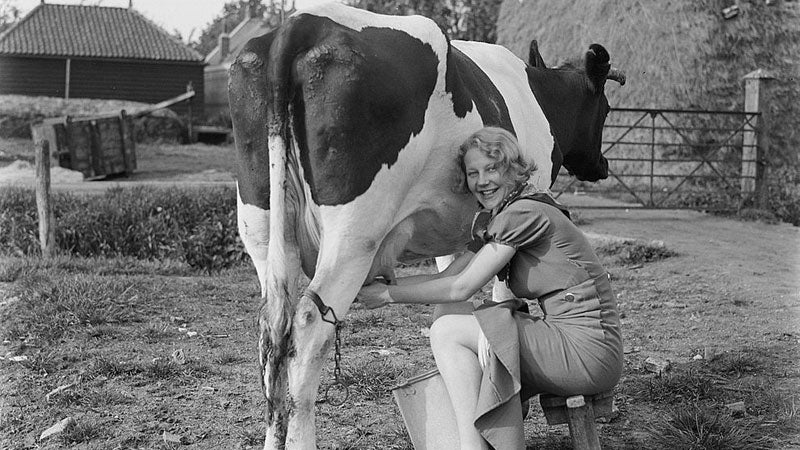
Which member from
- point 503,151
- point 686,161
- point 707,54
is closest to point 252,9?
point 707,54

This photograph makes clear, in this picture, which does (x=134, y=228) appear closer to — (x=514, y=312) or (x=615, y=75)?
(x=615, y=75)

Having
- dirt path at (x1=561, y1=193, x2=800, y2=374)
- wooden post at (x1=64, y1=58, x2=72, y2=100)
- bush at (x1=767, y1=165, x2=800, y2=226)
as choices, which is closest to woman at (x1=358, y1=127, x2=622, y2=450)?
dirt path at (x1=561, y1=193, x2=800, y2=374)

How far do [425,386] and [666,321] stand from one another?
11.7 feet

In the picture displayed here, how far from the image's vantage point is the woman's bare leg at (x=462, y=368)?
3.11 metres

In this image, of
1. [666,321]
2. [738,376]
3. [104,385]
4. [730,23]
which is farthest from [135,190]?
[730,23]

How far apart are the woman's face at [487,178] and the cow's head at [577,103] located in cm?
174

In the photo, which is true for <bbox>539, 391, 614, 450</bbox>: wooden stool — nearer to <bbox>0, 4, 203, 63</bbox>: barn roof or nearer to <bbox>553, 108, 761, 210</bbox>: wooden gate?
<bbox>553, 108, 761, 210</bbox>: wooden gate

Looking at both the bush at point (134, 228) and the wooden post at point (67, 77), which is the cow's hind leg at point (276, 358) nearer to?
the bush at point (134, 228)

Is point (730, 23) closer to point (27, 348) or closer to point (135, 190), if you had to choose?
point (135, 190)

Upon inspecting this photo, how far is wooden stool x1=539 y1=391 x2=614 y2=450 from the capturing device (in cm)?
307

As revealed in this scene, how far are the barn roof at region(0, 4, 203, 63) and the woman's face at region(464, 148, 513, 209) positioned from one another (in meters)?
28.4

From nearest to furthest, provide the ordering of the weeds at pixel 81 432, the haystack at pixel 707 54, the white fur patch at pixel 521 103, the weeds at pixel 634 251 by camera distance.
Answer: the weeds at pixel 81 432 < the white fur patch at pixel 521 103 < the weeds at pixel 634 251 < the haystack at pixel 707 54

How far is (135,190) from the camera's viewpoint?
33.4ft

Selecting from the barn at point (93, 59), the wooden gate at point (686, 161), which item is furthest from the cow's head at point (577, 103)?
the barn at point (93, 59)
